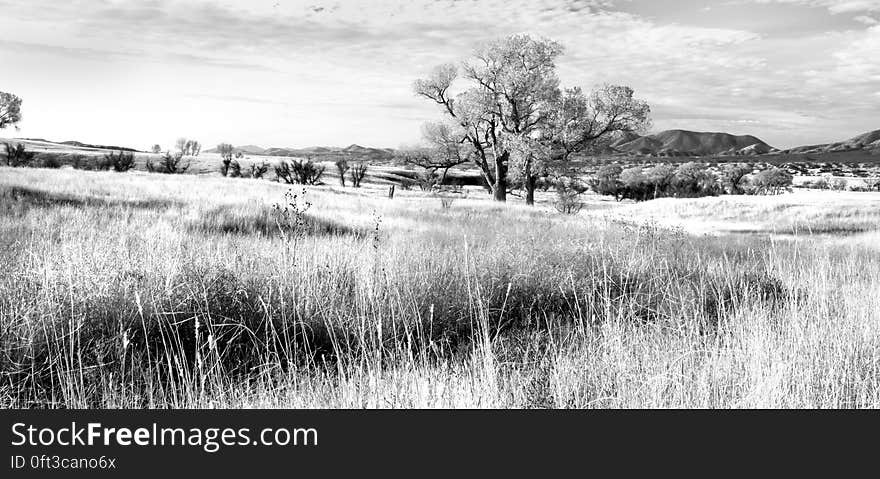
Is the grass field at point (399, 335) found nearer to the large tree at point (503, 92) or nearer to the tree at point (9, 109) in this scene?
the large tree at point (503, 92)

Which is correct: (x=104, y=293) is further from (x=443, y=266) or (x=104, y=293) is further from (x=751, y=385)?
(x=751, y=385)

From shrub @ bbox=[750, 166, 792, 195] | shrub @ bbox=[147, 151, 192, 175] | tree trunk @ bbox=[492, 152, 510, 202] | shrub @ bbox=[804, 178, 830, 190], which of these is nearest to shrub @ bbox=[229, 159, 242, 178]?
shrub @ bbox=[147, 151, 192, 175]

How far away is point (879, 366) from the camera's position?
177 inches

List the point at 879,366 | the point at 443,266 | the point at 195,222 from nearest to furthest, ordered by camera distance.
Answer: the point at 879,366 → the point at 443,266 → the point at 195,222

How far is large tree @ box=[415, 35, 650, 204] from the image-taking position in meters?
31.9

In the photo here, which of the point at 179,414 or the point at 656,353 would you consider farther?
the point at 656,353

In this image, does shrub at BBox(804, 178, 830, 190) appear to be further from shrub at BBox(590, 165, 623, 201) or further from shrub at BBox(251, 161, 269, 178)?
shrub at BBox(251, 161, 269, 178)

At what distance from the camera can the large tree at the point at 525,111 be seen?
31922 millimetres

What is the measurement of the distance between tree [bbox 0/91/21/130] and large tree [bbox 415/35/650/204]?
50.2 metres

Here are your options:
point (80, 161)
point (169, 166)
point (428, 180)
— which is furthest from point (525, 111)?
point (80, 161)

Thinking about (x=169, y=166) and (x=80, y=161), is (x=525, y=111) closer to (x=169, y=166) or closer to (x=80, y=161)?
(x=169, y=166)

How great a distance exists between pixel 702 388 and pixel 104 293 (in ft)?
15.6

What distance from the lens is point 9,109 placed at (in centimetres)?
6216

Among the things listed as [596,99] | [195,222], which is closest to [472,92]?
[596,99]
